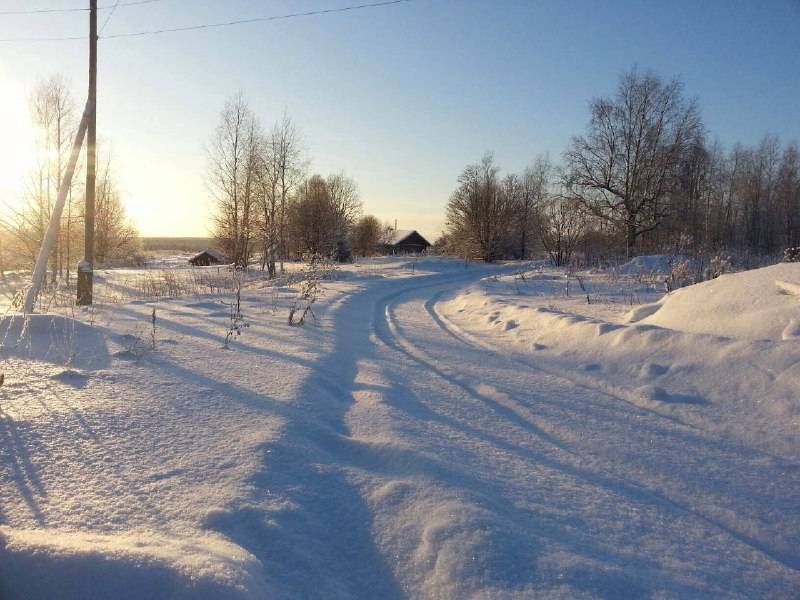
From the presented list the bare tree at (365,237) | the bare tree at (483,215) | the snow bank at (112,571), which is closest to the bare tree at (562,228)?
the bare tree at (483,215)

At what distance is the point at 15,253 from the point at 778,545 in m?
27.9

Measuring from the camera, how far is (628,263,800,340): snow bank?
197 inches

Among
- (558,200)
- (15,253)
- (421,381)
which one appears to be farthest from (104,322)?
(558,200)

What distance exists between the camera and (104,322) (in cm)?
668

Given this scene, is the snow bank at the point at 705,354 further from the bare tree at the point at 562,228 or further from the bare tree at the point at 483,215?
the bare tree at the point at 483,215

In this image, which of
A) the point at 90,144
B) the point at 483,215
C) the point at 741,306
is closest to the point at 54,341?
the point at 90,144

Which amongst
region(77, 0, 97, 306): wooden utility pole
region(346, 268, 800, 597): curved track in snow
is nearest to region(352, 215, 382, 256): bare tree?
region(77, 0, 97, 306): wooden utility pole

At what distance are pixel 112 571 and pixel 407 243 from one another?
210 ft

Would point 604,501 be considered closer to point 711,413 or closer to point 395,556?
point 395,556

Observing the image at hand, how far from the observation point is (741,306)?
18.6 feet

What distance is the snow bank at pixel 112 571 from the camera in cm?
142

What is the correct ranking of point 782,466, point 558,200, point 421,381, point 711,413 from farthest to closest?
point 558,200, point 421,381, point 711,413, point 782,466

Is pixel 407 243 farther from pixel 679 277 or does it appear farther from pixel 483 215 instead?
pixel 679 277

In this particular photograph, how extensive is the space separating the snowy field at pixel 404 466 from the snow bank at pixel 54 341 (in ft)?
0.12
